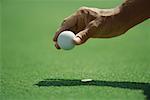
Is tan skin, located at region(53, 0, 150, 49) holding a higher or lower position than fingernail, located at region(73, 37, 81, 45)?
higher

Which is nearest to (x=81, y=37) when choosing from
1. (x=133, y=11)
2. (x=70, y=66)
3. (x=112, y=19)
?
(x=112, y=19)

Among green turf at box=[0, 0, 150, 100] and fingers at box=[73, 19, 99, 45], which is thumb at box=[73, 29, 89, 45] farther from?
green turf at box=[0, 0, 150, 100]

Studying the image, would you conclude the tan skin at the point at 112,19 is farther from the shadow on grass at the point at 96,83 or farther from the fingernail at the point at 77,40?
the shadow on grass at the point at 96,83

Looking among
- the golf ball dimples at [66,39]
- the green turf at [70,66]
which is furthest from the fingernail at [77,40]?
the green turf at [70,66]

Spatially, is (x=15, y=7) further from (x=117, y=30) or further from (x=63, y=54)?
(x=117, y=30)

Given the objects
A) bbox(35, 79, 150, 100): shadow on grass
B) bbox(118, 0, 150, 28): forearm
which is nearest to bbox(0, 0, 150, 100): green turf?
bbox(35, 79, 150, 100): shadow on grass

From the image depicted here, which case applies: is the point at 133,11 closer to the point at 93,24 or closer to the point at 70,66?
the point at 93,24
